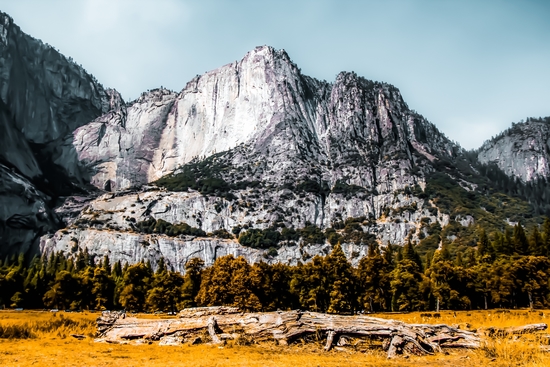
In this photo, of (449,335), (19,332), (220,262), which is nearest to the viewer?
(449,335)

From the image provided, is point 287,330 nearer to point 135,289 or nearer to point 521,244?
point 135,289

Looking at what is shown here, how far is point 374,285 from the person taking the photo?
8819 centimetres

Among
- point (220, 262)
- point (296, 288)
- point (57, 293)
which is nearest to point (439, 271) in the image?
point (296, 288)

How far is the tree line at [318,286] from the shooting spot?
8050 cm

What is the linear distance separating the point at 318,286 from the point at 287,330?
2366 inches

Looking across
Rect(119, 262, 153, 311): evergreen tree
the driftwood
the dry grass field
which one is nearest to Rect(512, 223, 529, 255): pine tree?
Rect(119, 262, 153, 311): evergreen tree

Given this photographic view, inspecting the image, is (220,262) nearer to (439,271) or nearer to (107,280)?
(107,280)

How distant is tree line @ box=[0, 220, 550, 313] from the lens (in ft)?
264

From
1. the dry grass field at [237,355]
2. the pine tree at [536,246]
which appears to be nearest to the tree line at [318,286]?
the pine tree at [536,246]

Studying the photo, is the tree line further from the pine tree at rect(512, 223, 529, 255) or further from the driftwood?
the driftwood

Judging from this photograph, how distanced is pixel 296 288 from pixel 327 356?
68235 mm

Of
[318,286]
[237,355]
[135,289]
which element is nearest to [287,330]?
[237,355]

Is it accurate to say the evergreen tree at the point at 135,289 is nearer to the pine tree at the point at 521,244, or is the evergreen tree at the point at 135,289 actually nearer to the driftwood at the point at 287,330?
the driftwood at the point at 287,330

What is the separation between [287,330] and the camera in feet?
89.7
